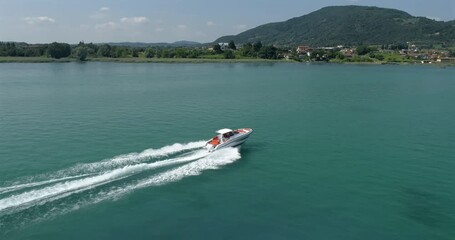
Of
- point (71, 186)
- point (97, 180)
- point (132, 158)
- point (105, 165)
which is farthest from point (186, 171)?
point (71, 186)

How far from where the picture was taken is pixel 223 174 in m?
36.8

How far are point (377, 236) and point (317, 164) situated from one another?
14.1 metres

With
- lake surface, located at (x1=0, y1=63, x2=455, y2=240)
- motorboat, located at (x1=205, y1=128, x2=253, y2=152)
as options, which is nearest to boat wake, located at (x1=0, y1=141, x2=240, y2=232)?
lake surface, located at (x1=0, y1=63, x2=455, y2=240)

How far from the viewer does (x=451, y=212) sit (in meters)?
29.8

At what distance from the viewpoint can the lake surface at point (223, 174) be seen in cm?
2705

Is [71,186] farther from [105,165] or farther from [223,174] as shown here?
[223,174]

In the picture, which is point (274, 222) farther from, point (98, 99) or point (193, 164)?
point (98, 99)

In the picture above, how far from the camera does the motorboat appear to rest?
137ft

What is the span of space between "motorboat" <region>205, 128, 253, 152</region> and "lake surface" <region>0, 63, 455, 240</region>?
0.94 metres

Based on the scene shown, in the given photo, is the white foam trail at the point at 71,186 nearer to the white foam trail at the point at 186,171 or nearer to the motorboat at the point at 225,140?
the white foam trail at the point at 186,171

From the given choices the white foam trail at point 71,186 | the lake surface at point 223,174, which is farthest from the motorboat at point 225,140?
the white foam trail at point 71,186

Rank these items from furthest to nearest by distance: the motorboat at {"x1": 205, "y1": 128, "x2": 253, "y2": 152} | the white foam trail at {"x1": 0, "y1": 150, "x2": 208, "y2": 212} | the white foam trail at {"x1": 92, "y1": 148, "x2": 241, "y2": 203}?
the motorboat at {"x1": 205, "y1": 128, "x2": 253, "y2": 152} < the white foam trail at {"x1": 92, "y1": 148, "x2": 241, "y2": 203} < the white foam trail at {"x1": 0, "y1": 150, "x2": 208, "y2": 212}

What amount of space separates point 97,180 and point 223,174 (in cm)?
1124

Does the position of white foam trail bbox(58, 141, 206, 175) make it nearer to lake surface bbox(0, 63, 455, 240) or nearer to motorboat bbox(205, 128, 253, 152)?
lake surface bbox(0, 63, 455, 240)
